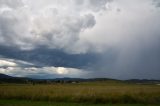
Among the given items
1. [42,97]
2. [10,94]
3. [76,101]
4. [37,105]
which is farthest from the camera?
[10,94]

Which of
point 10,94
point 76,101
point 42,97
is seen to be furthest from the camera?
point 10,94

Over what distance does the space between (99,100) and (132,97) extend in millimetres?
4998

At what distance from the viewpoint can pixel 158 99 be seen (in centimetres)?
4266

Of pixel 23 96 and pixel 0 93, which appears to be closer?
pixel 23 96

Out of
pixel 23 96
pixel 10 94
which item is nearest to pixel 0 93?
pixel 10 94

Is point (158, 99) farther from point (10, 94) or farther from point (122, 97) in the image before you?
point (10, 94)

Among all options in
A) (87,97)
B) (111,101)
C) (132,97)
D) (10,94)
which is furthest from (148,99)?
(10,94)

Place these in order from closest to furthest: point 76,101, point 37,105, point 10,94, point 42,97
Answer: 1. point 37,105
2. point 76,101
3. point 42,97
4. point 10,94

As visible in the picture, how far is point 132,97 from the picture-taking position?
1639 inches

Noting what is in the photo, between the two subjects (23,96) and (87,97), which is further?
(23,96)

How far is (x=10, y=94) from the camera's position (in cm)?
4700

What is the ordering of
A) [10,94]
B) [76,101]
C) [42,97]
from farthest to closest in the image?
[10,94] → [42,97] → [76,101]

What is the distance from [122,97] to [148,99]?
373cm

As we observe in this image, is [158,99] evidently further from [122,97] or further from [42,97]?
[42,97]
